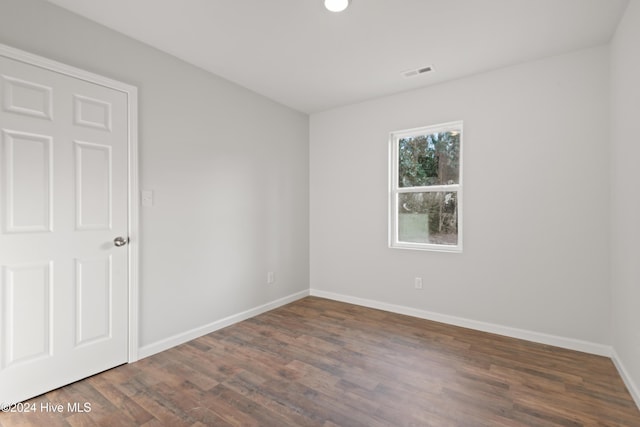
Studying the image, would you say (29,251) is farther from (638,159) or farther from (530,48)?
(530,48)

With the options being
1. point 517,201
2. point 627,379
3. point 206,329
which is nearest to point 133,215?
point 206,329

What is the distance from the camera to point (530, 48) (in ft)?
8.52

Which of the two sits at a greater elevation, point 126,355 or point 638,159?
point 638,159

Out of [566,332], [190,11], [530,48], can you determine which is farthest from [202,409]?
[530,48]

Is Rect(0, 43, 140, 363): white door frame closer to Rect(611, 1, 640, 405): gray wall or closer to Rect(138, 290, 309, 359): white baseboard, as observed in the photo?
Rect(138, 290, 309, 359): white baseboard

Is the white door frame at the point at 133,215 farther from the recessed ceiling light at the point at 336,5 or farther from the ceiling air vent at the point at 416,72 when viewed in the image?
the ceiling air vent at the point at 416,72

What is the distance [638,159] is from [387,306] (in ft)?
8.53

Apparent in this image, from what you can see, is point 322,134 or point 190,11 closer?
point 190,11

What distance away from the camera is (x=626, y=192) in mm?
2123

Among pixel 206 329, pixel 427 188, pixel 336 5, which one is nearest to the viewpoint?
pixel 336 5

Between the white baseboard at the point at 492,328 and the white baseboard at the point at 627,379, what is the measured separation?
14 centimetres

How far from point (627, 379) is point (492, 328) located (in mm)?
1011

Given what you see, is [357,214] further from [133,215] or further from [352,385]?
[133,215]

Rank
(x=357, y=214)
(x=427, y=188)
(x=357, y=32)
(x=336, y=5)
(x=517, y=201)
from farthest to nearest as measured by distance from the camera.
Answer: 1. (x=357, y=214)
2. (x=427, y=188)
3. (x=517, y=201)
4. (x=357, y=32)
5. (x=336, y=5)
